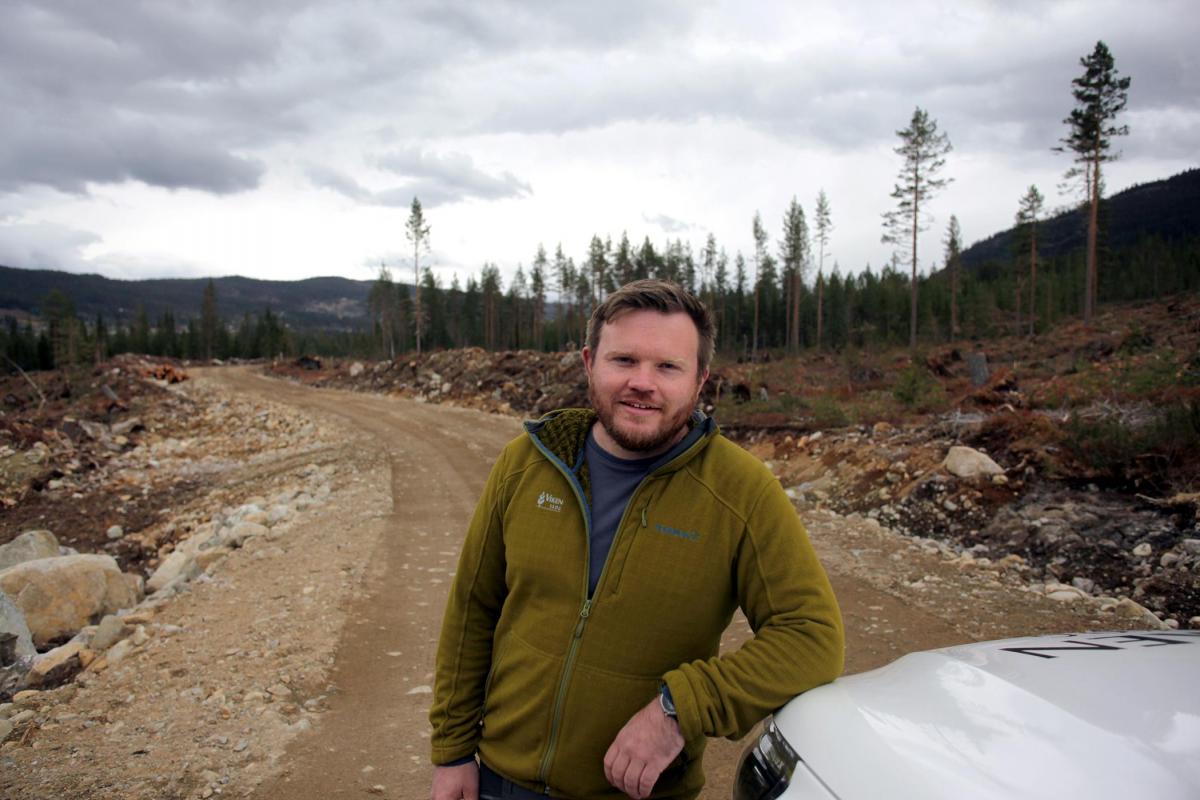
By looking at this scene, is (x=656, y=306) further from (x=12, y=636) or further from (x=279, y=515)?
(x=279, y=515)

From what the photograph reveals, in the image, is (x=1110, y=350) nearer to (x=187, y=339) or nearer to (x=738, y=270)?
(x=738, y=270)

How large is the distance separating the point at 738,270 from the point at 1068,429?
6961 centimetres

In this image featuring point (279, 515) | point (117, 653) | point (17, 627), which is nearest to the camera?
point (117, 653)

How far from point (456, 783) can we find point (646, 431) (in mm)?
1249

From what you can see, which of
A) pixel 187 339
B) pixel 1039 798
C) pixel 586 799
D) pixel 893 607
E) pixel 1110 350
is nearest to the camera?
pixel 1039 798

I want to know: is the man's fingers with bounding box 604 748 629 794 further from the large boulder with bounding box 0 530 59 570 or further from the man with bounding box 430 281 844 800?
the large boulder with bounding box 0 530 59 570

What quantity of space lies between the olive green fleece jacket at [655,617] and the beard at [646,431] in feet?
0.26

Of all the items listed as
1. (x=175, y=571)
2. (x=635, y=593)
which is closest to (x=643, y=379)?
(x=635, y=593)

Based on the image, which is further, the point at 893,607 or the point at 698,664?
the point at 893,607

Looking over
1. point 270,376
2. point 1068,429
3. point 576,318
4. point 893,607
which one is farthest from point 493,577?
point 576,318

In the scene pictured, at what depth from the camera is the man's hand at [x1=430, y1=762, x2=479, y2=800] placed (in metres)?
2.08

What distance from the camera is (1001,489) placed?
8125mm

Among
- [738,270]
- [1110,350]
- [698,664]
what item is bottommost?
[698,664]

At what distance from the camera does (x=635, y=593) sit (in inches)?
73.7
